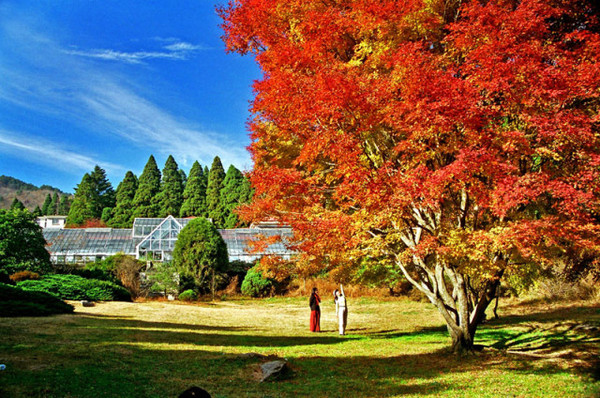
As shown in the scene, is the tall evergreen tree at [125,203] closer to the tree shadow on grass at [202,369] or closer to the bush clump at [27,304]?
the bush clump at [27,304]

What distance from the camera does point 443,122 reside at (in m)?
6.96

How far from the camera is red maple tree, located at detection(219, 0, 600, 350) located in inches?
264

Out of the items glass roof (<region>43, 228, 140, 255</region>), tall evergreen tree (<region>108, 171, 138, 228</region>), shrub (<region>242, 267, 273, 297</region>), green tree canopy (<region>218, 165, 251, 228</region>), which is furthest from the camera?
tall evergreen tree (<region>108, 171, 138, 228</region>)

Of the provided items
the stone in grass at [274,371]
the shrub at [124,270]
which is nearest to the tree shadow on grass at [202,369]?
the stone in grass at [274,371]

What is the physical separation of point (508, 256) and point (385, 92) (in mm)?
4552

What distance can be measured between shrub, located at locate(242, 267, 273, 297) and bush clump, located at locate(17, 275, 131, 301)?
871cm

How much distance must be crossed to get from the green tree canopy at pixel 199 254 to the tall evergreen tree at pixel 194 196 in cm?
2857

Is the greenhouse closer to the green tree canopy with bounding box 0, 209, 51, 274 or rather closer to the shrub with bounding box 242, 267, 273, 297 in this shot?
the shrub with bounding box 242, 267, 273, 297

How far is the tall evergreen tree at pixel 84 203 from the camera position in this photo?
5477cm

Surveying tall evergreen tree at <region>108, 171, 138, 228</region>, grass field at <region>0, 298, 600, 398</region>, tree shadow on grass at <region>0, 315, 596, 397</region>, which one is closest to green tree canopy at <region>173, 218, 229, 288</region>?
grass field at <region>0, 298, 600, 398</region>

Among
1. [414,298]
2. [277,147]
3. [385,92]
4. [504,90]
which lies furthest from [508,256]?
[414,298]

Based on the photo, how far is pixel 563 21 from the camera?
26.7ft

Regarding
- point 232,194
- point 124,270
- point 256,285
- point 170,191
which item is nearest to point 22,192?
point 170,191

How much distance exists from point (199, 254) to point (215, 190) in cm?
3076
